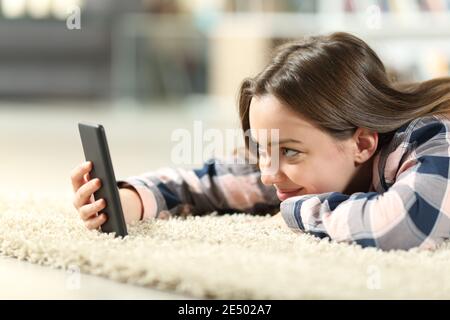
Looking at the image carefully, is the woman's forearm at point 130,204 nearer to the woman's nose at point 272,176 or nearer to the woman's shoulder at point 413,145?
the woman's nose at point 272,176

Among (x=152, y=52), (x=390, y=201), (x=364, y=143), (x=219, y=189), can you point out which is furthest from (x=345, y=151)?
(x=152, y=52)

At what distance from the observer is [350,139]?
1062 millimetres

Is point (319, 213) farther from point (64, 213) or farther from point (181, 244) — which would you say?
point (64, 213)

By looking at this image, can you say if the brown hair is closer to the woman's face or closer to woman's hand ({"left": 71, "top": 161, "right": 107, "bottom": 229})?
the woman's face

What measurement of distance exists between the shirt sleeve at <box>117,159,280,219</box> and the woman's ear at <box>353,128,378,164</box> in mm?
213

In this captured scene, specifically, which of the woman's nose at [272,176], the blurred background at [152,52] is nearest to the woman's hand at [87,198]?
the woman's nose at [272,176]

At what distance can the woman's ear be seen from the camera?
1066 mm

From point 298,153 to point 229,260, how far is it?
0.83 ft

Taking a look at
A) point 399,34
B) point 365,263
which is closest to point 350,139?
point 365,263

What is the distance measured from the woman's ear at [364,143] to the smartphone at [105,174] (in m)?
0.36

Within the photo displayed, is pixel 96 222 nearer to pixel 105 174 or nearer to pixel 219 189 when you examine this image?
pixel 105 174

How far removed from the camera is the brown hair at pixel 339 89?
1.03 meters

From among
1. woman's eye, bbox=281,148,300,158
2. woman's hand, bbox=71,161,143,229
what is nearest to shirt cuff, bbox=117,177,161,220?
woman's hand, bbox=71,161,143,229
